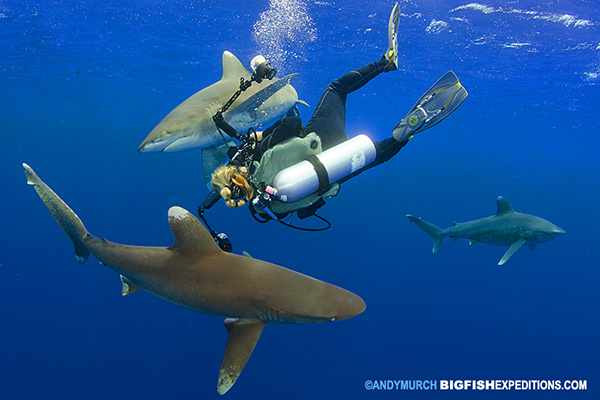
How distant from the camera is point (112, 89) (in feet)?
112

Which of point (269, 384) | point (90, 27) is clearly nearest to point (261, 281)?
point (269, 384)

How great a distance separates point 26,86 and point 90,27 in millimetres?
20502

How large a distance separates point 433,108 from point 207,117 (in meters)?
3.34

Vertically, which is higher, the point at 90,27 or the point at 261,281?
the point at 90,27

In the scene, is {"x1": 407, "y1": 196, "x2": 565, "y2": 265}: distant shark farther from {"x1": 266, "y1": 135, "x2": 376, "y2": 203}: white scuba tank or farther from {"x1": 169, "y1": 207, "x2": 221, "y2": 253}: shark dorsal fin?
{"x1": 169, "y1": 207, "x2": 221, "y2": 253}: shark dorsal fin

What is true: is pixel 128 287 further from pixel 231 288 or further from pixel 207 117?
pixel 207 117

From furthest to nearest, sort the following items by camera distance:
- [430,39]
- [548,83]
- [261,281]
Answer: [548,83] < [430,39] < [261,281]

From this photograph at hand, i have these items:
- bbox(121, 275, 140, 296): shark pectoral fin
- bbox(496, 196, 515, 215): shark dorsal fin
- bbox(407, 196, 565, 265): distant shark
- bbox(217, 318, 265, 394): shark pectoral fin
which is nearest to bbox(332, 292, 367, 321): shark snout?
bbox(217, 318, 265, 394): shark pectoral fin

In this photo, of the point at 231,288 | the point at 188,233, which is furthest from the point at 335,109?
the point at 231,288

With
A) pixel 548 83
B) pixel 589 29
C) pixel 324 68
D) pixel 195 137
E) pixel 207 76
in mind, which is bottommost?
pixel 195 137

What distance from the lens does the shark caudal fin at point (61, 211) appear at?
428 centimetres

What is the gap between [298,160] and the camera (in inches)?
158

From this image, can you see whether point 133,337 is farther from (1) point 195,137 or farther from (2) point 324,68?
(2) point 324,68

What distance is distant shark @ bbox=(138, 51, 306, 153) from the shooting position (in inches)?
156
